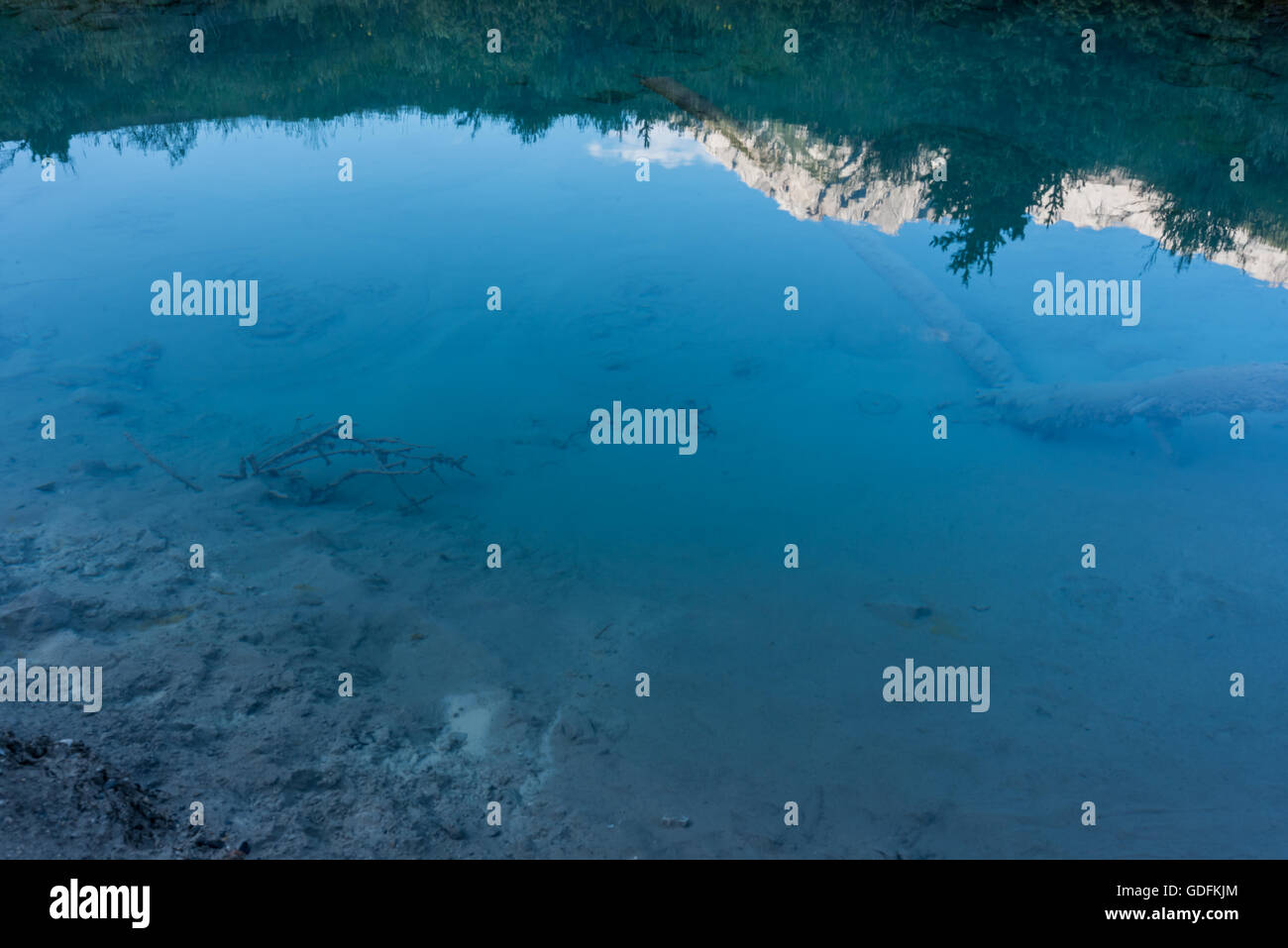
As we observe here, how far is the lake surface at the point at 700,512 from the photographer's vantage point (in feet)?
10.8

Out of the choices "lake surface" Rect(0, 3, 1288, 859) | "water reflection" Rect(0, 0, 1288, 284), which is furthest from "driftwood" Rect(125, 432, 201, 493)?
"water reflection" Rect(0, 0, 1288, 284)

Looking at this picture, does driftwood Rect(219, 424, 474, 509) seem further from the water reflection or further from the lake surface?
the water reflection

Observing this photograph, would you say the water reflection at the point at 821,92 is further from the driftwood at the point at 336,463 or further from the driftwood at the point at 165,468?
the driftwood at the point at 165,468

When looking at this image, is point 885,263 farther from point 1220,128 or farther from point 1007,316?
point 1220,128

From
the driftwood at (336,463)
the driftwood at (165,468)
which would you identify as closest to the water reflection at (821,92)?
the driftwood at (336,463)

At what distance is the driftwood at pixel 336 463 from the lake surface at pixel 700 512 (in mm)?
46

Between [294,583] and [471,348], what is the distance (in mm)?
Answer: 3011

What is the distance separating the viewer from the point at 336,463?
5531 millimetres

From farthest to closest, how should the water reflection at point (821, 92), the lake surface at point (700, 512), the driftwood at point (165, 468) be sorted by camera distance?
the water reflection at point (821, 92) → the driftwood at point (165, 468) → the lake surface at point (700, 512)

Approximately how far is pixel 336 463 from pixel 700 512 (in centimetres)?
247

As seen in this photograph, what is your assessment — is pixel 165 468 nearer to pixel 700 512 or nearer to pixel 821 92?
pixel 700 512

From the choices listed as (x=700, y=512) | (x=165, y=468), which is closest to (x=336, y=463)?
(x=165, y=468)

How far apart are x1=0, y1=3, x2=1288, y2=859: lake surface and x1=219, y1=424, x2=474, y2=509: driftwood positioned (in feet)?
0.15

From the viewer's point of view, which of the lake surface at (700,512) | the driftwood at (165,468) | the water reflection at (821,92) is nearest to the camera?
the lake surface at (700,512)
